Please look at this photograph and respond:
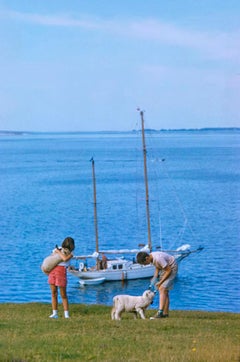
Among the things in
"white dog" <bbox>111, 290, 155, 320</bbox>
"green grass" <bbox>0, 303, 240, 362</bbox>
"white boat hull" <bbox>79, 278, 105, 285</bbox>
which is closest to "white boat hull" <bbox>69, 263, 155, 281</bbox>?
"white boat hull" <bbox>79, 278, 105, 285</bbox>

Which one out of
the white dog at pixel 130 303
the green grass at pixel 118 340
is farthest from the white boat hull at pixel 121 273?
the green grass at pixel 118 340

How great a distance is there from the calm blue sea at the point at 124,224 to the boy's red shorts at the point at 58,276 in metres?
23.9

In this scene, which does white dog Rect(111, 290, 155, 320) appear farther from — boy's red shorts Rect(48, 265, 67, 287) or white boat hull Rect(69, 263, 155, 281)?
white boat hull Rect(69, 263, 155, 281)

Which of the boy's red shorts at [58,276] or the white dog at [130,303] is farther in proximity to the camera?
the boy's red shorts at [58,276]

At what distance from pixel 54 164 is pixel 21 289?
12893 centimetres

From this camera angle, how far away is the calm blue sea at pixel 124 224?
4991 cm

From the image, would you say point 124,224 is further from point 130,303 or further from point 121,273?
point 130,303

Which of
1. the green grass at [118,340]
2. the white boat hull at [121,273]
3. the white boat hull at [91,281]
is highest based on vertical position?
the green grass at [118,340]

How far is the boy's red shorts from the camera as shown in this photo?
639 inches

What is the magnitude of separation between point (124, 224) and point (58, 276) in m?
61.2

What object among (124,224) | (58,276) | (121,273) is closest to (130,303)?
(58,276)

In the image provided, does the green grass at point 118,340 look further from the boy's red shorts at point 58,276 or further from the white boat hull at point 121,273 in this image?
the white boat hull at point 121,273

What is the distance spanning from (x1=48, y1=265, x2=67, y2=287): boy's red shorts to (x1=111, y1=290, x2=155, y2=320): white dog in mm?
1323

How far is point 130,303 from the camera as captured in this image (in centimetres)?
1576
